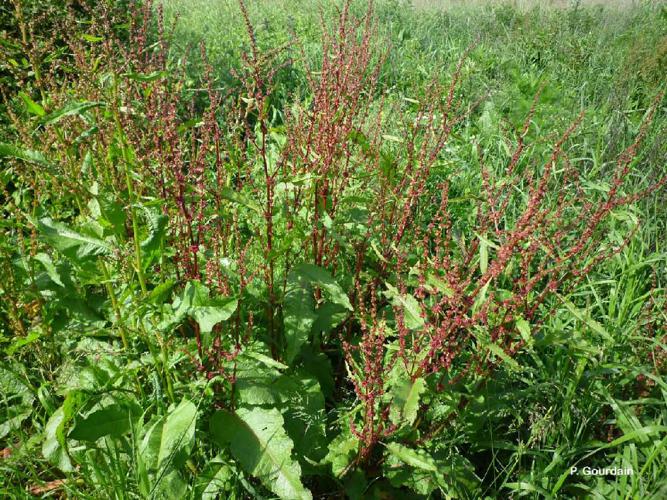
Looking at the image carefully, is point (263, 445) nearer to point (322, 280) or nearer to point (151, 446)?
point (151, 446)

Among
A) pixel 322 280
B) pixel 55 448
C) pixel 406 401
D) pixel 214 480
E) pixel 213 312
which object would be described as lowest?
pixel 214 480

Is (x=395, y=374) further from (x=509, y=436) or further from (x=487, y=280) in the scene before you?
(x=509, y=436)

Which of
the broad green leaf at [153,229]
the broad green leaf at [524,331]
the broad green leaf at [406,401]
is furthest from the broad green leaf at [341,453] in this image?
the broad green leaf at [153,229]

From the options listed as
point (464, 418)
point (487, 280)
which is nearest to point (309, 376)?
point (464, 418)

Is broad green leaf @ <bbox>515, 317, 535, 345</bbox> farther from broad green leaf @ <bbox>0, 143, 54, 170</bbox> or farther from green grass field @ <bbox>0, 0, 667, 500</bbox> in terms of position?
broad green leaf @ <bbox>0, 143, 54, 170</bbox>

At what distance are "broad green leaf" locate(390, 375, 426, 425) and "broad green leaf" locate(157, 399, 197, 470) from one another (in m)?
0.66

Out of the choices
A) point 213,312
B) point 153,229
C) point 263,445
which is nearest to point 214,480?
point 263,445

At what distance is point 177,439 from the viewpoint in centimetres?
165

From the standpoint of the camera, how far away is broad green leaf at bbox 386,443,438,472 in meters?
1.65

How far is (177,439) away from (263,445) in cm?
29

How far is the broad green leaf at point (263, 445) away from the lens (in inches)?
66.7

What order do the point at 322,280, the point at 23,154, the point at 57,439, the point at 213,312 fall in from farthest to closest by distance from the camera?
the point at 322,280 → the point at 57,439 → the point at 213,312 → the point at 23,154

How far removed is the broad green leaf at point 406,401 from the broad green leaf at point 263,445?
0.38 metres

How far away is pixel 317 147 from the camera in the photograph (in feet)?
7.25
